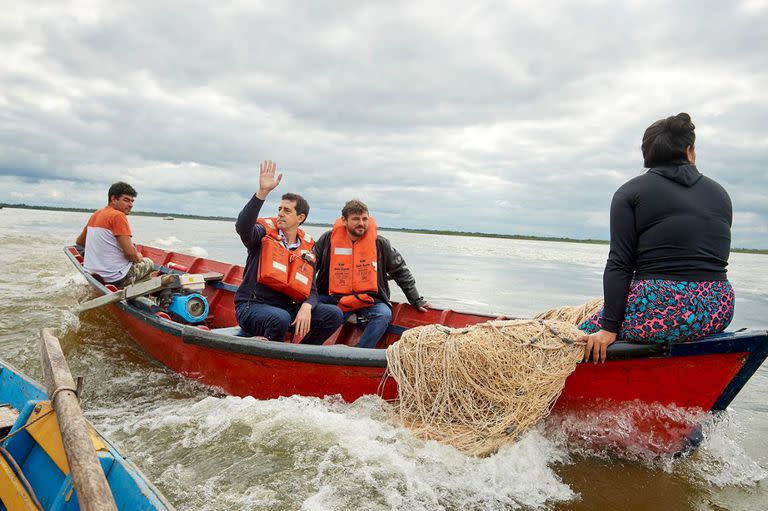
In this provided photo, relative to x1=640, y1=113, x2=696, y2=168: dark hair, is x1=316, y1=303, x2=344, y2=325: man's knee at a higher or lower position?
lower

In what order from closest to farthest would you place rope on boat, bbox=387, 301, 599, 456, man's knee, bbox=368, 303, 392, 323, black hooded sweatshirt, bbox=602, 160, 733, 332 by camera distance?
black hooded sweatshirt, bbox=602, 160, 733, 332
rope on boat, bbox=387, 301, 599, 456
man's knee, bbox=368, 303, 392, 323

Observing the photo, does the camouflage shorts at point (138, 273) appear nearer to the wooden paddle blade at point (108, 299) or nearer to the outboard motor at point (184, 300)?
the wooden paddle blade at point (108, 299)

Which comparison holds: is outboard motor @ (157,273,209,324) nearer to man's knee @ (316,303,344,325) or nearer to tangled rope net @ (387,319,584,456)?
man's knee @ (316,303,344,325)

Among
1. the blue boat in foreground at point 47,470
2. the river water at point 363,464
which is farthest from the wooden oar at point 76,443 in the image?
the river water at point 363,464

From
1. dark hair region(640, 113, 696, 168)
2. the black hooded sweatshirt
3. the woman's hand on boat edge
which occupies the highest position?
dark hair region(640, 113, 696, 168)

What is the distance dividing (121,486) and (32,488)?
0.55 metres

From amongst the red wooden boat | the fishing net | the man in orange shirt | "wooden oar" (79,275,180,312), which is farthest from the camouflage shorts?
the fishing net

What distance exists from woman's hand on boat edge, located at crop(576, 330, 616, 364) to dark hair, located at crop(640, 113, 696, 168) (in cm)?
117

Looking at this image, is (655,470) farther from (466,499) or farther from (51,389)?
(51,389)

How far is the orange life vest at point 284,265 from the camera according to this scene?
4.75 m

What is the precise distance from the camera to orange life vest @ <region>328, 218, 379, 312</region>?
5.52 meters

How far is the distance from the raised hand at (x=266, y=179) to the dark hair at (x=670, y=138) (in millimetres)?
2969

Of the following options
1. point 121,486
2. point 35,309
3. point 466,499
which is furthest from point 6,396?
point 35,309

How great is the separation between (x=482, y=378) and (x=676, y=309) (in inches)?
52.6
